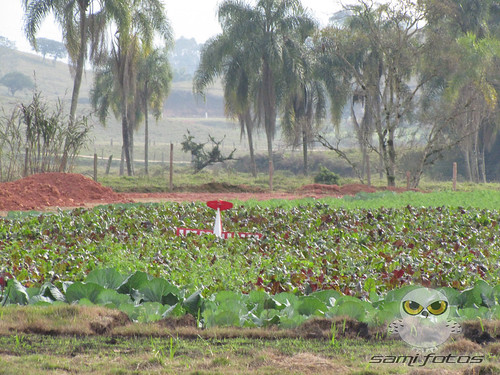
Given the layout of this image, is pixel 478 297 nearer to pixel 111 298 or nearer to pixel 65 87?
pixel 111 298

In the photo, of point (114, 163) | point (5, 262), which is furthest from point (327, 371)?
point (114, 163)

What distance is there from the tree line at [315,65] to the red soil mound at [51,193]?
93.6 inches

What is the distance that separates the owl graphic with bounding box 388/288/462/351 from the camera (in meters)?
3.89

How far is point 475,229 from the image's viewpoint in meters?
10.9

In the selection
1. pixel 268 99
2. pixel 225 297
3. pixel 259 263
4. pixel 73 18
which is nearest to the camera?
pixel 225 297

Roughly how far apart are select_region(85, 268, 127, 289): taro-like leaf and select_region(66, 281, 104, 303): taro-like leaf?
0.96 ft

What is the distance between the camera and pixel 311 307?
5.04 m

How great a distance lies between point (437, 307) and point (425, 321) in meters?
0.32

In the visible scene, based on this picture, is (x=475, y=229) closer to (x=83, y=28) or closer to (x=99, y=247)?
(x=99, y=247)

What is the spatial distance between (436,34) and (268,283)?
21.7 m

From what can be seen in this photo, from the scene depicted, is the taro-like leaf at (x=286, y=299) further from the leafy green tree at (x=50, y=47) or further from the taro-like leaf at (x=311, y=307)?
the leafy green tree at (x=50, y=47)

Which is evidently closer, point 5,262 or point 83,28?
point 5,262

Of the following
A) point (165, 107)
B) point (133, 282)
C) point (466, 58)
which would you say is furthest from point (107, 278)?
point (165, 107)

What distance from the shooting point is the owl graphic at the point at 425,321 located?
3.89 m
